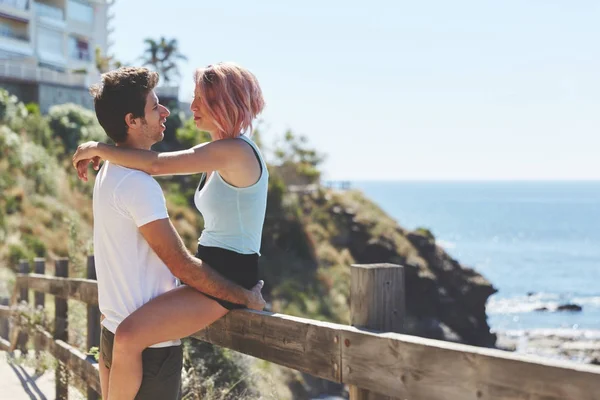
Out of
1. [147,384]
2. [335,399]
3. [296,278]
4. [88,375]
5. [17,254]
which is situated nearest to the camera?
[147,384]

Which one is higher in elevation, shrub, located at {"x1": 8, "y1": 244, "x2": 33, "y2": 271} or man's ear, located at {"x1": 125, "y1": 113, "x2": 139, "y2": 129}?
man's ear, located at {"x1": 125, "y1": 113, "x2": 139, "y2": 129}

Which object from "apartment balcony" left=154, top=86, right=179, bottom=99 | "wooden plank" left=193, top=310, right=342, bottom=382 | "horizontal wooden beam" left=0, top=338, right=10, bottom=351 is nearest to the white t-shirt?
"wooden plank" left=193, top=310, right=342, bottom=382

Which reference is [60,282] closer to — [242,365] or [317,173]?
[242,365]

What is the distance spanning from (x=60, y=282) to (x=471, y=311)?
33206 mm

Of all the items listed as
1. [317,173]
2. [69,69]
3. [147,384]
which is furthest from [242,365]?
[69,69]

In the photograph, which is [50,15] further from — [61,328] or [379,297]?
[379,297]

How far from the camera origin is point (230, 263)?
307 centimetres

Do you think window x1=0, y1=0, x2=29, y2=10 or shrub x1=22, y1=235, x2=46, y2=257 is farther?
window x1=0, y1=0, x2=29, y2=10

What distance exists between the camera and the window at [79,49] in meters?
45.5

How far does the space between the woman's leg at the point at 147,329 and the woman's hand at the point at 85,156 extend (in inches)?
28.5

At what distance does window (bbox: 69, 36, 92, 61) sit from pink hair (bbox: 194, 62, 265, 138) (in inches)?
1780

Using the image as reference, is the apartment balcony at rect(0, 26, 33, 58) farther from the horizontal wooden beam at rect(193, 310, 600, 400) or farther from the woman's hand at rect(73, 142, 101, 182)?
the horizontal wooden beam at rect(193, 310, 600, 400)

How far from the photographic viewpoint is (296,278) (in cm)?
2770

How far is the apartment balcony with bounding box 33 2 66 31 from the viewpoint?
4238 centimetres
